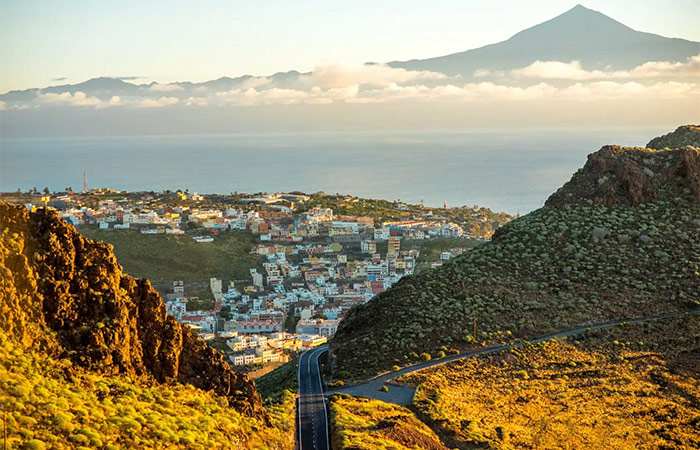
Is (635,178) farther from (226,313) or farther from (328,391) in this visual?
(226,313)

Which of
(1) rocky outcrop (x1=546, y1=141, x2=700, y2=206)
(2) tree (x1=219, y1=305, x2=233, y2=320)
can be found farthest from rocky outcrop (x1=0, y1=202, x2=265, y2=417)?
(2) tree (x1=219, y1=305, x2=233, y2=320)

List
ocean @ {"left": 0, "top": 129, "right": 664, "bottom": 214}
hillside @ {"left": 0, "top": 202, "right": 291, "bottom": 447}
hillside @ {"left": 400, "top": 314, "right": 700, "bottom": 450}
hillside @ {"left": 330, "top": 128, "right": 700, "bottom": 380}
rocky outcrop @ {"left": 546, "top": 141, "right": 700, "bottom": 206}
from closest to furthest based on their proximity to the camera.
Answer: hillside @ {"left": 0, "top": 202, "right": 291, "bottom": 447} < hillside @ {"left": 400, "top": 314, "right": 700, "bottom": 450} < hillside @ {"left": 330, "top": 128, "right": 700, "bottom": 380} < rocky outcrop @ {"left": 546, "top": 141, "right": 700, "bottom": 206} < ocean @ {"left": 0, "top": 129, "right": 664, "bottom": 214}

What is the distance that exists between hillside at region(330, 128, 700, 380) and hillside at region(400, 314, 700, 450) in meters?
1.01

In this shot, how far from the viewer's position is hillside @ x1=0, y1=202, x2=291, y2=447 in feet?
36.0

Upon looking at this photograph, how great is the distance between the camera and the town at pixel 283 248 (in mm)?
45562

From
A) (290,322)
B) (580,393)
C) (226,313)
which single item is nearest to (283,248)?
(226,313)

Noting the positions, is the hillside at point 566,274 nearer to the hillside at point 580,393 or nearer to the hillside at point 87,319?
the hillside at point 580,393

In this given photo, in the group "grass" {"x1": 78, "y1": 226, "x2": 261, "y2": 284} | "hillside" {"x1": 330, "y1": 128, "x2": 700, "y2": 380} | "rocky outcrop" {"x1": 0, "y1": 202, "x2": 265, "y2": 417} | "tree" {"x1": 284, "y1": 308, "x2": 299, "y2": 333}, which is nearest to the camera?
"rocky outcrop" {"x1": 0, "y1": 202, "x2": 265, "y2": 417}

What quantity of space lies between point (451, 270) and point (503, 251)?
6.15 feet

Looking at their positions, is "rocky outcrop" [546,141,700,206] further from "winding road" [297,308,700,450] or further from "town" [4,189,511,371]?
"town" [4,189,511,371]

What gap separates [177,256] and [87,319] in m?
50.1

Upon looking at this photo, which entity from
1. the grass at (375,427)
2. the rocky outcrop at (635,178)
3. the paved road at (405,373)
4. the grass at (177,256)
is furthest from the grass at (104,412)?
the grass at (177,256)

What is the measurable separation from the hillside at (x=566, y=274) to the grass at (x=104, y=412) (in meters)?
6.19

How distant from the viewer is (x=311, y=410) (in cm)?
1557
